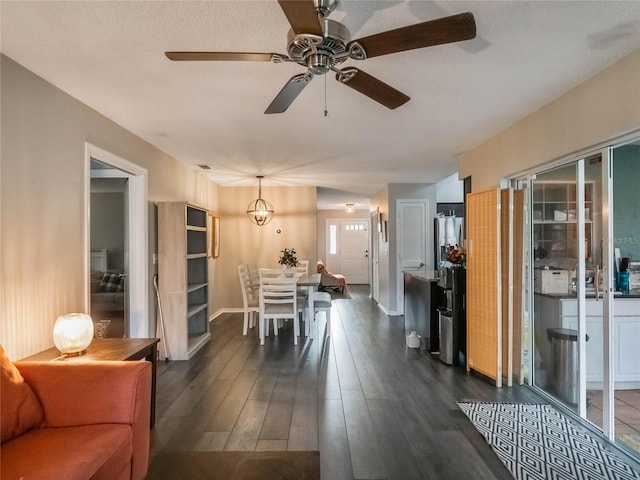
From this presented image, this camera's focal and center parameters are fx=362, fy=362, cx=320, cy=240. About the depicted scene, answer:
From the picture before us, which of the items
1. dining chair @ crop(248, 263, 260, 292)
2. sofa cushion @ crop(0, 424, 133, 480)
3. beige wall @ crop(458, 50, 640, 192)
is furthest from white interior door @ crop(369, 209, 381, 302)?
sofa cushion @ crop(0, 424, 133, 480)

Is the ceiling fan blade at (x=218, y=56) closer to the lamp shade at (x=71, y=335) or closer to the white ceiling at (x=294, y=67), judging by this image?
the white ceiling at (x=294, y=67)

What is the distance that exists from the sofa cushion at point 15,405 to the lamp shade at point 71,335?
47 cm

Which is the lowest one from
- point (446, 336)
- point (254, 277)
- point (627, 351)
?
point (446, 336)

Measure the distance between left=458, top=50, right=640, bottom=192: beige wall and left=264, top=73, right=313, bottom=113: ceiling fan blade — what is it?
6.22 feet

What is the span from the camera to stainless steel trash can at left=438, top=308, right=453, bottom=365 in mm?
3857

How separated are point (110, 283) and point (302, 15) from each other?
4.78m

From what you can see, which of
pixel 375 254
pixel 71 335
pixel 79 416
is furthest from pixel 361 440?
pixel 375 254

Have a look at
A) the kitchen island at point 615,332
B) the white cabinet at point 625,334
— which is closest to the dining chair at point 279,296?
the kitchen island at point 615,332

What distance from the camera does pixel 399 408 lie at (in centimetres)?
288

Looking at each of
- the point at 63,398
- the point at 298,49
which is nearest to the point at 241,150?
the point at 298,49

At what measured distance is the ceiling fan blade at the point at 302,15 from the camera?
1.28m

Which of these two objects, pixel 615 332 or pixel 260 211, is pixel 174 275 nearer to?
pixel 260 211

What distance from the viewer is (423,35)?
1.48 metres

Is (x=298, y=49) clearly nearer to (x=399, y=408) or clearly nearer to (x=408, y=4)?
(x=408, y=4)
